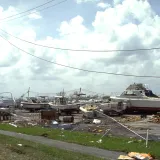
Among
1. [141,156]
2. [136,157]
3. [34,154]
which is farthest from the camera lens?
[34,154]

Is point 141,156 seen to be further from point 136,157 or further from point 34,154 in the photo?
point 34,154

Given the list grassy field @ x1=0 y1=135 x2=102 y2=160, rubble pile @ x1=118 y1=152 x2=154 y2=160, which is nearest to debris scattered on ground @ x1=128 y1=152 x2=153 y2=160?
rubble pile @ x1=118 y1=152 x2=154 y2=160

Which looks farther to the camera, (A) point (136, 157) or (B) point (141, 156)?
(B) point (141, 156)

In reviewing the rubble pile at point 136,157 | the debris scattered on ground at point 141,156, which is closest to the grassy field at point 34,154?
the rubble pile at point 136,157

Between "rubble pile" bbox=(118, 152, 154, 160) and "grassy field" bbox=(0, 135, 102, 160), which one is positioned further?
"grassy field" bbox=(0, 135, 102, 160)

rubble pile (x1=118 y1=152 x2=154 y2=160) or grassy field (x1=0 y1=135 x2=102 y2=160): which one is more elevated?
rubble pile (x1=118 y1=152 x2=154 y2=160)

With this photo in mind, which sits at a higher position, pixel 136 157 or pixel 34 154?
pixel 136 157

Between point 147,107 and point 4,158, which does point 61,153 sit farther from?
point 147,107

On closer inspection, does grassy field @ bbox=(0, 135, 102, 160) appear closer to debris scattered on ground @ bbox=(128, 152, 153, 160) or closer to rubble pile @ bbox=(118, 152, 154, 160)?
rubble pile @ bbox=(118, 152, 154, 160)

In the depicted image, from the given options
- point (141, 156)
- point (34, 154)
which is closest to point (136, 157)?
point (141, 156)

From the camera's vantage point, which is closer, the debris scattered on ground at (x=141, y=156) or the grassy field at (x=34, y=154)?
the debris scattered on ground at (x=141, y=156)

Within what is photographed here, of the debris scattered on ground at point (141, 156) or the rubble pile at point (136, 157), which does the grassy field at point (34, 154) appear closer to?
the rubble pile at point (136, 157)

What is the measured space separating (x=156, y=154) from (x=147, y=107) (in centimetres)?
4164

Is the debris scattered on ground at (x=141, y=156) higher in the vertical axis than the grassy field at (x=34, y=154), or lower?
higher
